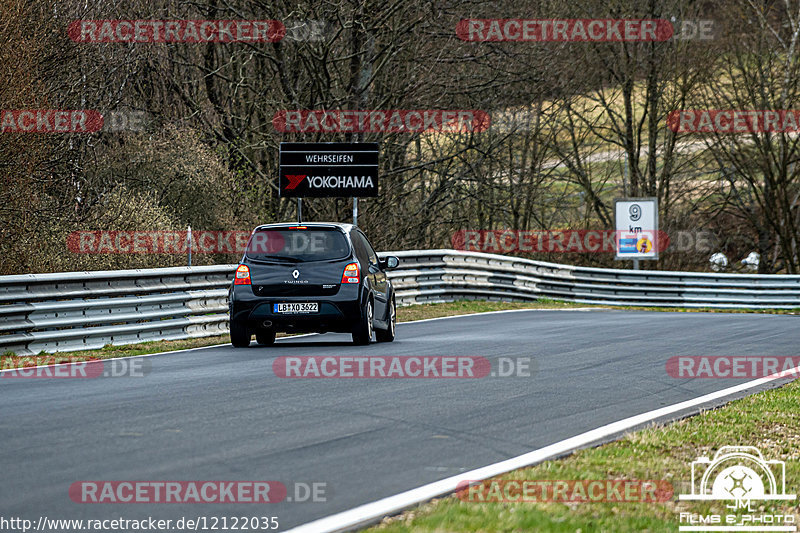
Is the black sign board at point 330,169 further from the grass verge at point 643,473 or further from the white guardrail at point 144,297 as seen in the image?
the grass verge at point 643,473

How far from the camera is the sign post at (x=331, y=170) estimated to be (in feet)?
78.6

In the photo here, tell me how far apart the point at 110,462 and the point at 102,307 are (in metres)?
8.87

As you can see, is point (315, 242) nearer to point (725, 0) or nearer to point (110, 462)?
point (110, 462)

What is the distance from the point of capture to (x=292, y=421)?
910 cm

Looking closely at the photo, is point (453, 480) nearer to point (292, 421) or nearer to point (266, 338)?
point (292, 421)

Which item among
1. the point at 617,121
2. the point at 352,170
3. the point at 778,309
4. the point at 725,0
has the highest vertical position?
the point at 725,0

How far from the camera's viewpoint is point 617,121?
48.8 m

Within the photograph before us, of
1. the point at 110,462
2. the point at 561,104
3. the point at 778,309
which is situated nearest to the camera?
the point at 110,462

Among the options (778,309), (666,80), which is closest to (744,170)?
(666,80)

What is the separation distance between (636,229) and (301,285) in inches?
983

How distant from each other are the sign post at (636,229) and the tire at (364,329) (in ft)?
77.8

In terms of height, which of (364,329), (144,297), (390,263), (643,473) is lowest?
(643,473)

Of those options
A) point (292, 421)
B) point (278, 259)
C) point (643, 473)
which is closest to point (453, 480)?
point (643, 473)

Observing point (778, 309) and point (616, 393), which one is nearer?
point (616, 393)
